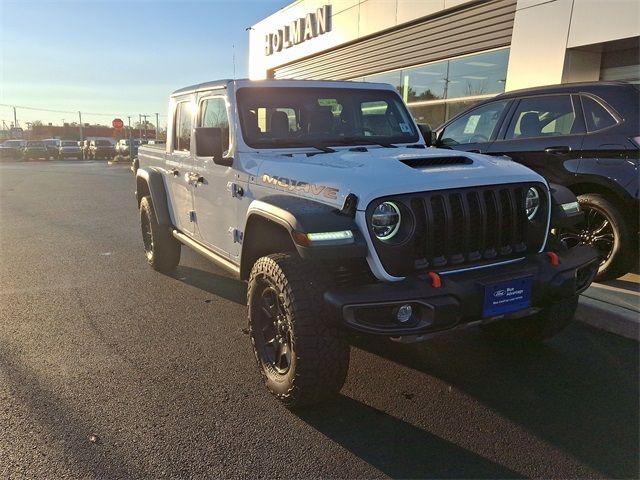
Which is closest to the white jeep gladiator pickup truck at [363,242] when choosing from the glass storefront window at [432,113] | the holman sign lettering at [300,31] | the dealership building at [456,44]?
the dealership building at [456,44]

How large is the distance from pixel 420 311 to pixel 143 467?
1567 millimetres

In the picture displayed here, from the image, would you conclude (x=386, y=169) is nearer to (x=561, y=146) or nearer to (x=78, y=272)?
(x=561, y=146)

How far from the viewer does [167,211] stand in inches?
212

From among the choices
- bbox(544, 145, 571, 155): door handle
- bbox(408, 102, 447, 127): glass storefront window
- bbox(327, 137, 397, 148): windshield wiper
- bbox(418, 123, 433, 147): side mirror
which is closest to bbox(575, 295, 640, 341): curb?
bbox(544, 145, 571, 155): door handle

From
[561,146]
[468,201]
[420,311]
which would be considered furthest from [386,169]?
[561,146]

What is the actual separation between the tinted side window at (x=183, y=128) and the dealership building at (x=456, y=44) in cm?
671

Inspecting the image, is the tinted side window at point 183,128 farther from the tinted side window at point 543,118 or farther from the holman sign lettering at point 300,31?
the holman sign lettering at point 300,31

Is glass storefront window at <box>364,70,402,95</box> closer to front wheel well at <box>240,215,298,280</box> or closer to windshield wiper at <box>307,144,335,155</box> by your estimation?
windshield wiper at <box>307,144,335,155</box>

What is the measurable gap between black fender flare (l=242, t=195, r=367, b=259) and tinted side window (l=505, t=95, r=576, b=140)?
3296mm

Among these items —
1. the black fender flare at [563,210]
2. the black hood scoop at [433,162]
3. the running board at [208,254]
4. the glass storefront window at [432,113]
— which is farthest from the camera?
the glass storefront window at [432,113]

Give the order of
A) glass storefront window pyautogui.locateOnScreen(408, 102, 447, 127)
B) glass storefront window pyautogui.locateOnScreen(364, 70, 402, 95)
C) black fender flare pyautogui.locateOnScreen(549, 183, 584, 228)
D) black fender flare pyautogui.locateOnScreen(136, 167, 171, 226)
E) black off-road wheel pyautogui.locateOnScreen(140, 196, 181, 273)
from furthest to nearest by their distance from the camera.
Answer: glass storefront window pyautogui.locateOnScreen(364, 70, 402, 95) < glass storefront window pyautogui.locateOnScreen(408, 102, 447, 127) < black off-road wheel pyautogui.locateOnScreen(140, 196, 181, 273) < black fender flare pyautogui.locateOnScreen(136, 167, 171, 226) < black fender flare pyautogui.locateOnScreen(549, 183, 584, 228)

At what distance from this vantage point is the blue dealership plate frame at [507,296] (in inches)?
101

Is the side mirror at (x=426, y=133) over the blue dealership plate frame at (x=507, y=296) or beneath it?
over

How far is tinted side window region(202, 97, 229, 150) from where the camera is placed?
12.8 ft
